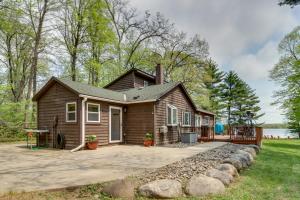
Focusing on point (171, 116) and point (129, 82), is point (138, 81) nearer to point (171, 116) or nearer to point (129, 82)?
point (129, 82)

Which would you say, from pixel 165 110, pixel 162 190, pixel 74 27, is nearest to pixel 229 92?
pixel 74 27

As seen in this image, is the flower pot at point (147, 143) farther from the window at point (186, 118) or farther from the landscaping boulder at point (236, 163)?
the landscaping boulder at point (236, 163)

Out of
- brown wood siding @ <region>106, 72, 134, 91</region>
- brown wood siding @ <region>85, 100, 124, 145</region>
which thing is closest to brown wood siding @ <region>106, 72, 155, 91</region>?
brown wood siding @ <region>106, 72, 134, 91</region>

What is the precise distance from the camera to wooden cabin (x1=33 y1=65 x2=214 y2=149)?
427 inches

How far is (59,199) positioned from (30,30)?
61.0 ft

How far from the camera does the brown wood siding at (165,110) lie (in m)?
12.6

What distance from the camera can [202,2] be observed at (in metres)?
10.3

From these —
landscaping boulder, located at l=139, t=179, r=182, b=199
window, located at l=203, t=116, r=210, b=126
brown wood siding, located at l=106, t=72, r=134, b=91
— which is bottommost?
landscaping boulder, located at l=139, t=179, r=182, b=199

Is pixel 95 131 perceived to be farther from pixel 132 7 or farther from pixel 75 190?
pixel 132 7

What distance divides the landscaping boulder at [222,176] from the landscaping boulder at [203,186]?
0.86ft

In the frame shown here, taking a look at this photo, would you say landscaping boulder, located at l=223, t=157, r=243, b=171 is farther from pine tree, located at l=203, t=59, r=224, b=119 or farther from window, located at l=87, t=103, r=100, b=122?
pine tree, located at l=203, t=59, r=224, b=119

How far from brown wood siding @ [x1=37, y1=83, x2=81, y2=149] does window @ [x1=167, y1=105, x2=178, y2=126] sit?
5.28 m

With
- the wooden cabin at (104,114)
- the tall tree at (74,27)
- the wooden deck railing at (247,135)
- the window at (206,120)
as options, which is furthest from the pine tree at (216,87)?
the wooden cabin at (104,114)

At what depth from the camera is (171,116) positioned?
1398 cm
